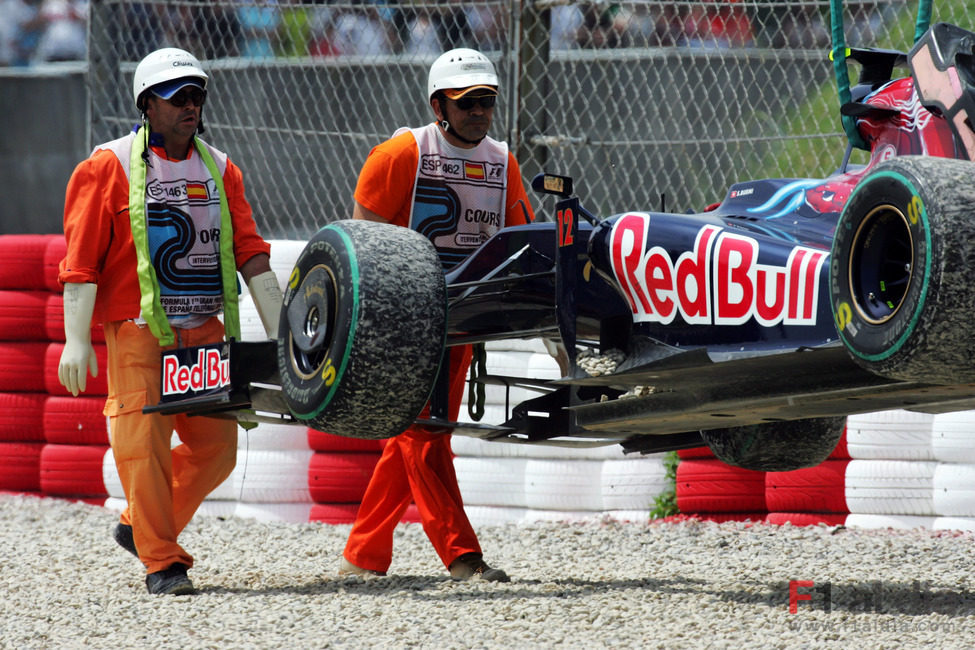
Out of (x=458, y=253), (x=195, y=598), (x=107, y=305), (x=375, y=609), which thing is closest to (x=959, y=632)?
(x=375, y=609)

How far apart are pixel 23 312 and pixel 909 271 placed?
5528 millimetres

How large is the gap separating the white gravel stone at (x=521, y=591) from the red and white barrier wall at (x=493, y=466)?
0.15 m

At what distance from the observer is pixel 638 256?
389cm

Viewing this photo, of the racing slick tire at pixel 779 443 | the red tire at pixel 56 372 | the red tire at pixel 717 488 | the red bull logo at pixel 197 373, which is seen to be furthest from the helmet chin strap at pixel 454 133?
the red tire at pixel 56 372

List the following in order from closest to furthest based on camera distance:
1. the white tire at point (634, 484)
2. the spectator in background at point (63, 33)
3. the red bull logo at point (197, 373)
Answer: the red bull logo at point (197, 373) < the white tire at point (634, 484) < the spectator in background at point (63, 33)

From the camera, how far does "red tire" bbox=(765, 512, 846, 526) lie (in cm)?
604

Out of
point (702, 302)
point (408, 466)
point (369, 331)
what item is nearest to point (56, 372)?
A: point (408, 466)

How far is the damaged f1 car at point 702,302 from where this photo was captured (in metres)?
3.06

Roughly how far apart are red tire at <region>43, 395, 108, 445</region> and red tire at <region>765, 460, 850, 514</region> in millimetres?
3516

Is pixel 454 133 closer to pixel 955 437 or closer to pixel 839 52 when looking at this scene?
Answer: pixel 839 52

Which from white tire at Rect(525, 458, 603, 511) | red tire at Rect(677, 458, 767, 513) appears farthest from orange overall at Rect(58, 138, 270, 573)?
red tire at Rect(677, 458, 767, 513)

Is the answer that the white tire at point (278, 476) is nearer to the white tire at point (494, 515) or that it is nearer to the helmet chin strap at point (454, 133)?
the white tire at point (494, 515)

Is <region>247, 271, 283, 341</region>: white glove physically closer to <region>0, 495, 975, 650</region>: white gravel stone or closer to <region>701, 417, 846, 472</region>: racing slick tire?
<region>0, 495, 975, 650</region>: white gravel stone

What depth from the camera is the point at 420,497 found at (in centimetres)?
506
